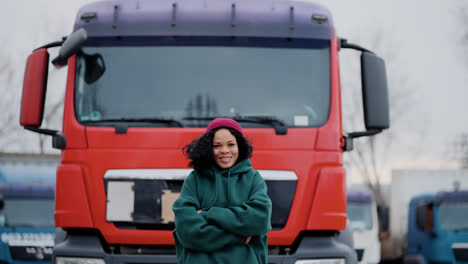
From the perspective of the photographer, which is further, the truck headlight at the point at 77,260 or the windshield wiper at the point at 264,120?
the windshield wiper at the point at 264,120

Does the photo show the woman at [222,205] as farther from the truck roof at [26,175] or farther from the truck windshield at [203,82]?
the truck roof at [26,175]

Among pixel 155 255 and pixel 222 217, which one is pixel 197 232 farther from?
pixel 155 255

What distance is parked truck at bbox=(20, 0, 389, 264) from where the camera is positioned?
5.07m

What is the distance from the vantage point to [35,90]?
5.33 m

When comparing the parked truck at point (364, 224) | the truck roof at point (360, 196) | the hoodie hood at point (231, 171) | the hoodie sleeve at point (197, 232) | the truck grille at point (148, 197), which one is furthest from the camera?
the truck roof at point (360, 196)

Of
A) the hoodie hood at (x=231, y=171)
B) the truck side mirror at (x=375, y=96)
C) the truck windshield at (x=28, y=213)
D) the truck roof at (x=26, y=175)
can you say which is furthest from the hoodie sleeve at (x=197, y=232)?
the truck roof at (x=26, y=175)

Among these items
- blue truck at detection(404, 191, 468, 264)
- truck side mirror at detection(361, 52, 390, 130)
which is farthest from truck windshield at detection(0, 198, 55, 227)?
truck side mirror at detection(361, 52, 390, 130)

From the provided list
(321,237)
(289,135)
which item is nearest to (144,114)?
(289,135)

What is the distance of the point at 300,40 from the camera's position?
547cm

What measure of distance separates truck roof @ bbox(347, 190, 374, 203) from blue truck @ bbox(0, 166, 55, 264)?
6.42 metres

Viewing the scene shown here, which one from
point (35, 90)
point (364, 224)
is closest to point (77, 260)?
point (35, 90)

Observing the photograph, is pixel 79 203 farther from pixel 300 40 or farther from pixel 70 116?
pixel 300 40

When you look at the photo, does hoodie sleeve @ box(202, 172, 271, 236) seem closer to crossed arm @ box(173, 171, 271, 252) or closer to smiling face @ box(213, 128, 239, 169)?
crossed arm @ box(173, 171, 271, 252)

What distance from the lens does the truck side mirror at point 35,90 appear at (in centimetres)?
532
